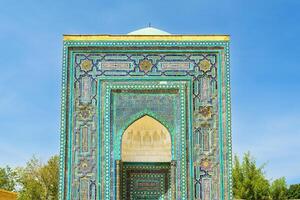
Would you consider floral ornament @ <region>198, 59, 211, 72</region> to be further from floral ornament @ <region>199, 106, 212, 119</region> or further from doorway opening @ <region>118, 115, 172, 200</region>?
doorway opening @ <region>118, 115, 172, 200</region>

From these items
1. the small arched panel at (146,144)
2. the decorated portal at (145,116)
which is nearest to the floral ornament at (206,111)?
the decorated portal at (145,116)

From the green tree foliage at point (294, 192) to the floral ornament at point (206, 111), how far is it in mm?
19638

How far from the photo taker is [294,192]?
32.2 metres

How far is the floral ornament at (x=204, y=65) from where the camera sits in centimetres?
1347

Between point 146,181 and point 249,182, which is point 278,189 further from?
point 146,181

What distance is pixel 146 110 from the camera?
13211 millimetres

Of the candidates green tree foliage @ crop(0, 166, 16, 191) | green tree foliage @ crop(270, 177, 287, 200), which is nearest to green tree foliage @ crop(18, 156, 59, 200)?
green tree foliage @ crop(0, 166, 16, 191)

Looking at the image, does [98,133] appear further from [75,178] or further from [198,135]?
[198,135]

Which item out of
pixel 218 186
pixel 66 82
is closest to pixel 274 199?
pixel 218 186

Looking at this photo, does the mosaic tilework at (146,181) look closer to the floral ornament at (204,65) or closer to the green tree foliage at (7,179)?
the floral ornament at (204,65)

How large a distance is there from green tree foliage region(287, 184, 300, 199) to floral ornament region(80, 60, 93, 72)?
20.8 meters

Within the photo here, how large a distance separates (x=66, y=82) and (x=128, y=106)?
1.62 metres

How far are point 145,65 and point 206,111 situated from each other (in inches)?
73.3

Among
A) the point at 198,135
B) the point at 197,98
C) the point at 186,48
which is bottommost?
the point at 198,135
